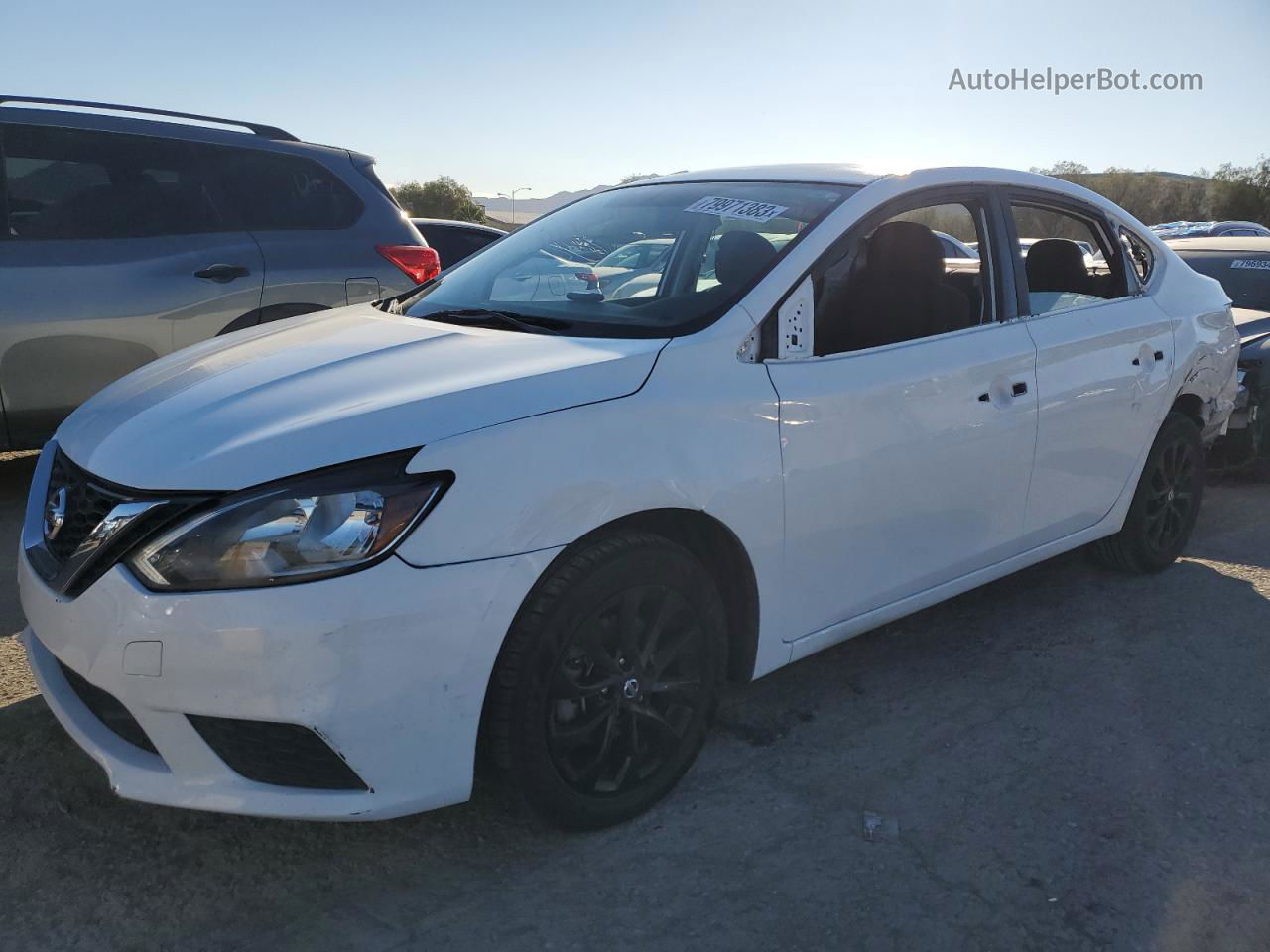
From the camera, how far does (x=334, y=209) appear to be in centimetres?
575

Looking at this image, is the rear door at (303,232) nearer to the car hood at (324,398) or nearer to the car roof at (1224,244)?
the car hood at (324,398)

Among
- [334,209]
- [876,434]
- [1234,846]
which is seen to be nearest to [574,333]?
[876,434]

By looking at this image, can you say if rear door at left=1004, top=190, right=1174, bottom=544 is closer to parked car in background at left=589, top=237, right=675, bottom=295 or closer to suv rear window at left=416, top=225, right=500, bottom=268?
parked car in background at left=589, top=237, right=675, bottom=295

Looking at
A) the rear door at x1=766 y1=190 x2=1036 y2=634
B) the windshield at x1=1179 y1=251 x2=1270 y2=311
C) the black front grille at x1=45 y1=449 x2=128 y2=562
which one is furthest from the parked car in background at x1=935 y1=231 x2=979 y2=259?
the windshield at x1=1179 y1=251 x2=1270 y2=311

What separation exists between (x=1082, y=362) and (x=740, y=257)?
1433mm

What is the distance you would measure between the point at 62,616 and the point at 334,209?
3.75 m

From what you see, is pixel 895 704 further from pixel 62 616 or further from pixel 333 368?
pixel 62 616

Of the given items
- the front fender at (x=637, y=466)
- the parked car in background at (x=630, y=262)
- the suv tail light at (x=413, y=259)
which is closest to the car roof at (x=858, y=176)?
the parked car in background at (x=630, y=262)

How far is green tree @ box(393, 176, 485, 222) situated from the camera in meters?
55.3

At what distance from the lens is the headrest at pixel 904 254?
11.5ft

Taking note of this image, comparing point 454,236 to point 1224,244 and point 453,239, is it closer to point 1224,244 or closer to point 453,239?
point 453,239

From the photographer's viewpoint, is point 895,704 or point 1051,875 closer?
point 1051,875

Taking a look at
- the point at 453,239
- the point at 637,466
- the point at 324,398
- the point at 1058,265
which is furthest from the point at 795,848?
the point at 453,239

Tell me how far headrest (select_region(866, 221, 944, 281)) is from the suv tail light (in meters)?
2.86
